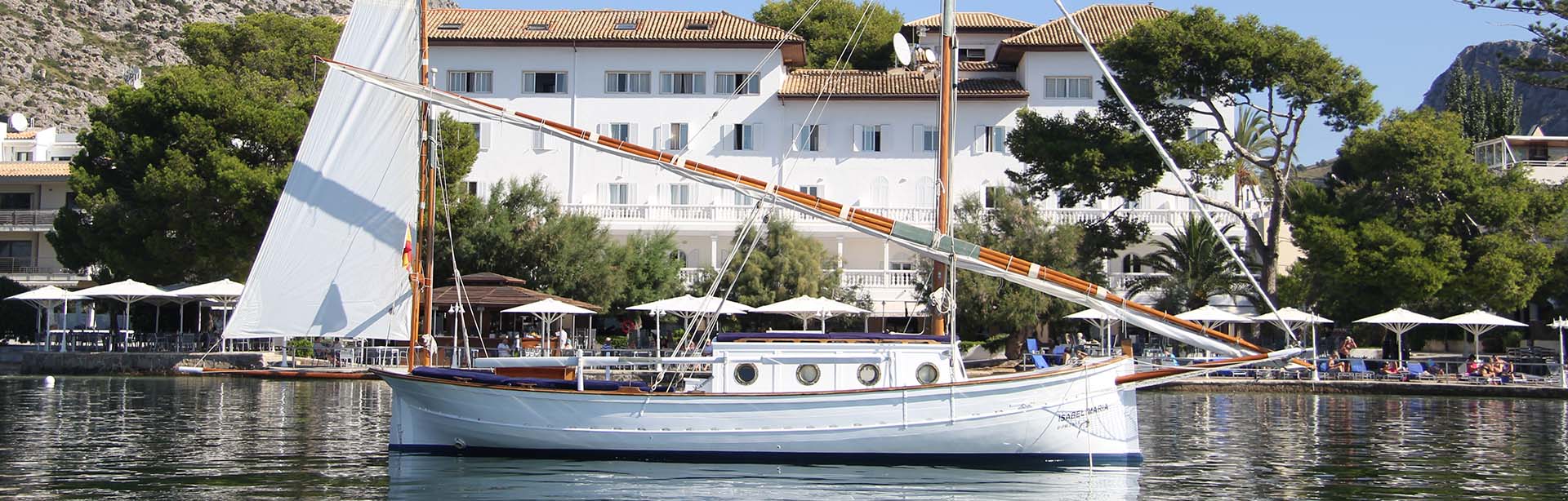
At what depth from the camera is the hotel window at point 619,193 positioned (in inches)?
2446

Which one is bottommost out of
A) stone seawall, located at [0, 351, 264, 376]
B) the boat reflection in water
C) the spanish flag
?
the boat reflection in water

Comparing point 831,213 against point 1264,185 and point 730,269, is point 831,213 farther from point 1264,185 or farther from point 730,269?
point 1264,185

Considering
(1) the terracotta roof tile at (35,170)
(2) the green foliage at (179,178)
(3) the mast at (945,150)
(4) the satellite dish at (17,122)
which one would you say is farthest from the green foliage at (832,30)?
(3) the mast at (945,150)

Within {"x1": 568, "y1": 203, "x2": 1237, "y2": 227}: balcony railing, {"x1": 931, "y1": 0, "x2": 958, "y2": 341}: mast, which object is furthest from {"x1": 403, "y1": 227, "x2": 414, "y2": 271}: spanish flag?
{"x1": 568, "y1": 203, "x2": 1237, "y2": 227}: balcony railing

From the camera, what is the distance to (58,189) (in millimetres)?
67562

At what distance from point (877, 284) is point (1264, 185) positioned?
28.1 m

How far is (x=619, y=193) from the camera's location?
62219 mm

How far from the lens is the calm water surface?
1834 cm

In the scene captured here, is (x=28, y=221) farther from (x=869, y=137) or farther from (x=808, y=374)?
(x=808, y=374)

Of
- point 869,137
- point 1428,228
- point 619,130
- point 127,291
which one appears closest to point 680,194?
point 619,130

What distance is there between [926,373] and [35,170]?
59668 mm

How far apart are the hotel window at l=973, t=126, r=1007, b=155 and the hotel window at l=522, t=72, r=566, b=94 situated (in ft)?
59.6

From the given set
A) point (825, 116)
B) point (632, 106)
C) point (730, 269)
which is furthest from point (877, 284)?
point (632, 106)

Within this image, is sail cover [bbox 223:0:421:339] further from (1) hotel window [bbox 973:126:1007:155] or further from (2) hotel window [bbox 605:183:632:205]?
(1) hotel window [bbox 973:126:1007:155]
